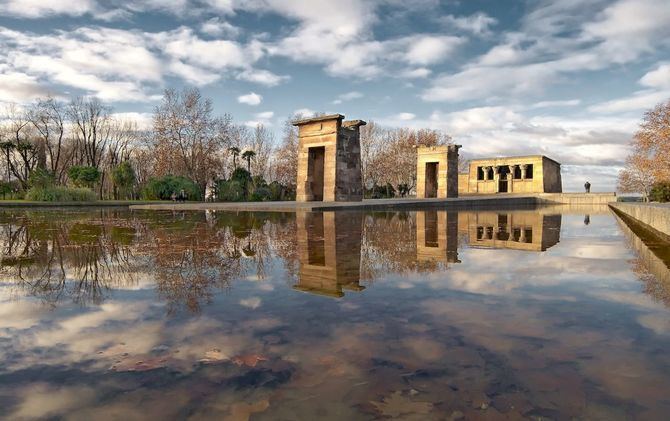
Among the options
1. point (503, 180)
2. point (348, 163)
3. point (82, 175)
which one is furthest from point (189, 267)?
point (503, 180)

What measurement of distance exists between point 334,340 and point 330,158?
57.2 feet

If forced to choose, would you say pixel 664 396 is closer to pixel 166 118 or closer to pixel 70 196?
pixel 70 196

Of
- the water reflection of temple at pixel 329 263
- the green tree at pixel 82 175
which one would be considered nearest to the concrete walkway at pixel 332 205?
the water reflection of temple at pixel 329 263

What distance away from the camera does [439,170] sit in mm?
29625

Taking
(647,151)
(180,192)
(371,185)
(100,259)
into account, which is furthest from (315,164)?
(371,185)

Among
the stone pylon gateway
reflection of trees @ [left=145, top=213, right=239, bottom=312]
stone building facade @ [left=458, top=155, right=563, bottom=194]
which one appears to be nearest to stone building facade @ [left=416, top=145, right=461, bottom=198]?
the stone pylon gateway

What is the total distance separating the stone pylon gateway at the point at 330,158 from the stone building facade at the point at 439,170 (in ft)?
35.6

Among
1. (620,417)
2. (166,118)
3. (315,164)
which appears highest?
(166,118)

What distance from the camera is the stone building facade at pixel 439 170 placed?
2925cm

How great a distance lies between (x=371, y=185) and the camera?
47031mm

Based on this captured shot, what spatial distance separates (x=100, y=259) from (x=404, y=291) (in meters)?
3.39

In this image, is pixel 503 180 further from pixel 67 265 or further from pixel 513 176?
pixel 67 265

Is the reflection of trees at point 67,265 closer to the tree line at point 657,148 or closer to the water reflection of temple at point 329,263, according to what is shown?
the water reflection of temple at point 329,263

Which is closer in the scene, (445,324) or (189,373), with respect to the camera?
(189,373)
